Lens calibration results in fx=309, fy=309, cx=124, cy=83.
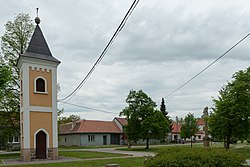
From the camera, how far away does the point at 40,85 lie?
26.1 m

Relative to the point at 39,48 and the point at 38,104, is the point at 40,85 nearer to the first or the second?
the point at 38,104

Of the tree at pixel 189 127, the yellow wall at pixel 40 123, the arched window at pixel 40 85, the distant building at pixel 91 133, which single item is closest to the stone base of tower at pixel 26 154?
the yellow wall at pixel 40 123

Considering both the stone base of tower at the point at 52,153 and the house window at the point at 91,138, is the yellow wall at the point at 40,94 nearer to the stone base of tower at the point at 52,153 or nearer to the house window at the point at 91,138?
the stone base of tower at the point at 52,153

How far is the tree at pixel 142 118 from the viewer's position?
37312 mm

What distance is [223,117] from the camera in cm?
2783

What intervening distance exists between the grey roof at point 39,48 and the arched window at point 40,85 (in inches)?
71.6

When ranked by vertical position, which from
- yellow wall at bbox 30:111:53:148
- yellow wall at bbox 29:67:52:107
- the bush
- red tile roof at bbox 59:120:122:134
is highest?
yellow wall at bbox 29:67:52:107

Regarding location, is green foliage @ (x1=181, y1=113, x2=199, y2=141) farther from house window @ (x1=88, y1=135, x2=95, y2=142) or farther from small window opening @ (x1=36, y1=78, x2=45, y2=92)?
small window opening @ (x1=36, y1=78, x2=45, y2=92)

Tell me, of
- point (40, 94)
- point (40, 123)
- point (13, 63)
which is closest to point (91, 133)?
point (13, 63)

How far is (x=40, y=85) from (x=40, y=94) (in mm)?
804

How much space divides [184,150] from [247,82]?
21.2 metres

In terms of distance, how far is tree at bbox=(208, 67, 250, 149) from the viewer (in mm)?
27781

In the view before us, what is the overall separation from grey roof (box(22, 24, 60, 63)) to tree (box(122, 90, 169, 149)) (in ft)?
47.3

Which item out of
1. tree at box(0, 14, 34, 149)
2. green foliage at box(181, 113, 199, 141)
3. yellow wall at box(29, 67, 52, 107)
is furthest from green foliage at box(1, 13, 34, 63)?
green foliage at box(181, 113, 199, 141)
